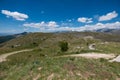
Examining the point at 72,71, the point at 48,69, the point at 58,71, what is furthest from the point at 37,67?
the point at 72,71

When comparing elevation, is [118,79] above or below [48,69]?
below

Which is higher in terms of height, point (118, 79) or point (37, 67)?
point (37, 67)

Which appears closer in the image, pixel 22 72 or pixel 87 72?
pixel 87 72

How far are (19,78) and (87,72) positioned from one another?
840 cm

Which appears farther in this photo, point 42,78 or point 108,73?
point 108,73

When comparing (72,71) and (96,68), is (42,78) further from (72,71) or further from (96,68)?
(96,68)

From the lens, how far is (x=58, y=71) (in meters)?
19.0

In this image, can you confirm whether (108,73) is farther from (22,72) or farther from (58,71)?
(22,72)

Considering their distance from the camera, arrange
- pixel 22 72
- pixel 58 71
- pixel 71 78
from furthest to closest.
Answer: pixel 22 72 < pixel 58 71 < pixel 71 78

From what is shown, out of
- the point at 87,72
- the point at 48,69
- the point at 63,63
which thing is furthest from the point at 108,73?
the point at 48,69

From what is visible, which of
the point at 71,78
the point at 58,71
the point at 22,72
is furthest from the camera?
the point at 22,72

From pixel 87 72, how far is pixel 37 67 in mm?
6508

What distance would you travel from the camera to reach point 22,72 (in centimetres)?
2077

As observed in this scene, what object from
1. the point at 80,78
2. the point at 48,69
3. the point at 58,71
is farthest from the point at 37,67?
the point at 80,78
